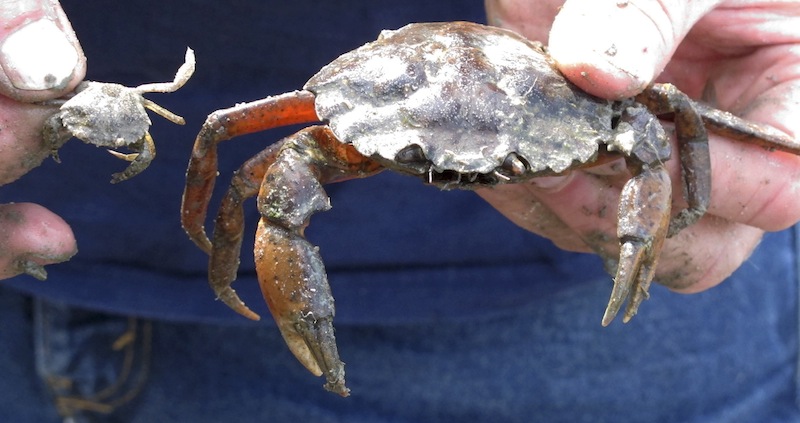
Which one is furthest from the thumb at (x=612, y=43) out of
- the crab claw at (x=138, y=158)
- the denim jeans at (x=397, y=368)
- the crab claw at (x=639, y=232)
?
the denim jeans at (x=397, y=368)

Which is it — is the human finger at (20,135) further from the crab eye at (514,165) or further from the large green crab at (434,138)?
the crab eye at (514,165)

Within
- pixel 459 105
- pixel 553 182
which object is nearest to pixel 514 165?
pixel 459 105

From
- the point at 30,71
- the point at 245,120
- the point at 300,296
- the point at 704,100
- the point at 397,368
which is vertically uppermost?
the point at 30,71

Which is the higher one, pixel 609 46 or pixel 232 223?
pixel 609 46

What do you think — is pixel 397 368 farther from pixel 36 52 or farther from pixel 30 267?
pixel 36 52

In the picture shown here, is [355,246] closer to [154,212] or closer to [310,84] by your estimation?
[154,212]
